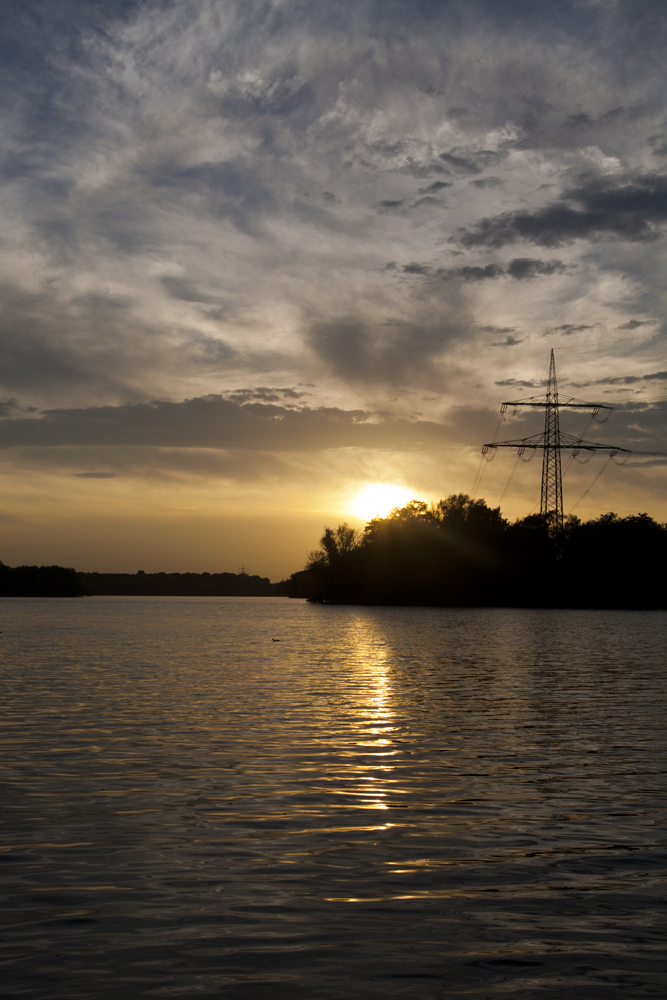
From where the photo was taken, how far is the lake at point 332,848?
8.17 m

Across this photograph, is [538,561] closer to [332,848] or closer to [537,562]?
[537,562]

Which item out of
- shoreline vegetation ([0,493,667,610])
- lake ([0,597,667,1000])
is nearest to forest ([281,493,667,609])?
shoreline vegetation ([0,493,667,610])

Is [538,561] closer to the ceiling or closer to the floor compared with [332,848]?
closer to the ceiling

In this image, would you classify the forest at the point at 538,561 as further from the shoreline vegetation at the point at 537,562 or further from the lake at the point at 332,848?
the lake at the point at 332,848

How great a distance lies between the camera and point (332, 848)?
12078 millimetres

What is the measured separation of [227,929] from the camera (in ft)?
29.8

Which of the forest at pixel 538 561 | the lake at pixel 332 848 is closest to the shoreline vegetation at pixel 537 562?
the forest at pixel 538 561

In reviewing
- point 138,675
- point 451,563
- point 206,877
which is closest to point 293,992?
point 206,877

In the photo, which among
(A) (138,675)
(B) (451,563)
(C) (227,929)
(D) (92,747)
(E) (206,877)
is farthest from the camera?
(B) (451,563)

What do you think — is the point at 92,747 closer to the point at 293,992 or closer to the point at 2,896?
the point at 2,896

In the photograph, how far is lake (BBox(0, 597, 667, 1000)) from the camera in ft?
26.8

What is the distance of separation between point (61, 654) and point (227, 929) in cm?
4416

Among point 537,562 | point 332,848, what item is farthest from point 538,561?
point 332,848

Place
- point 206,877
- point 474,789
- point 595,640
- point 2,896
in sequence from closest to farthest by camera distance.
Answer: point 2,896 → point 206,877 → point 474,789 → point 595,640
